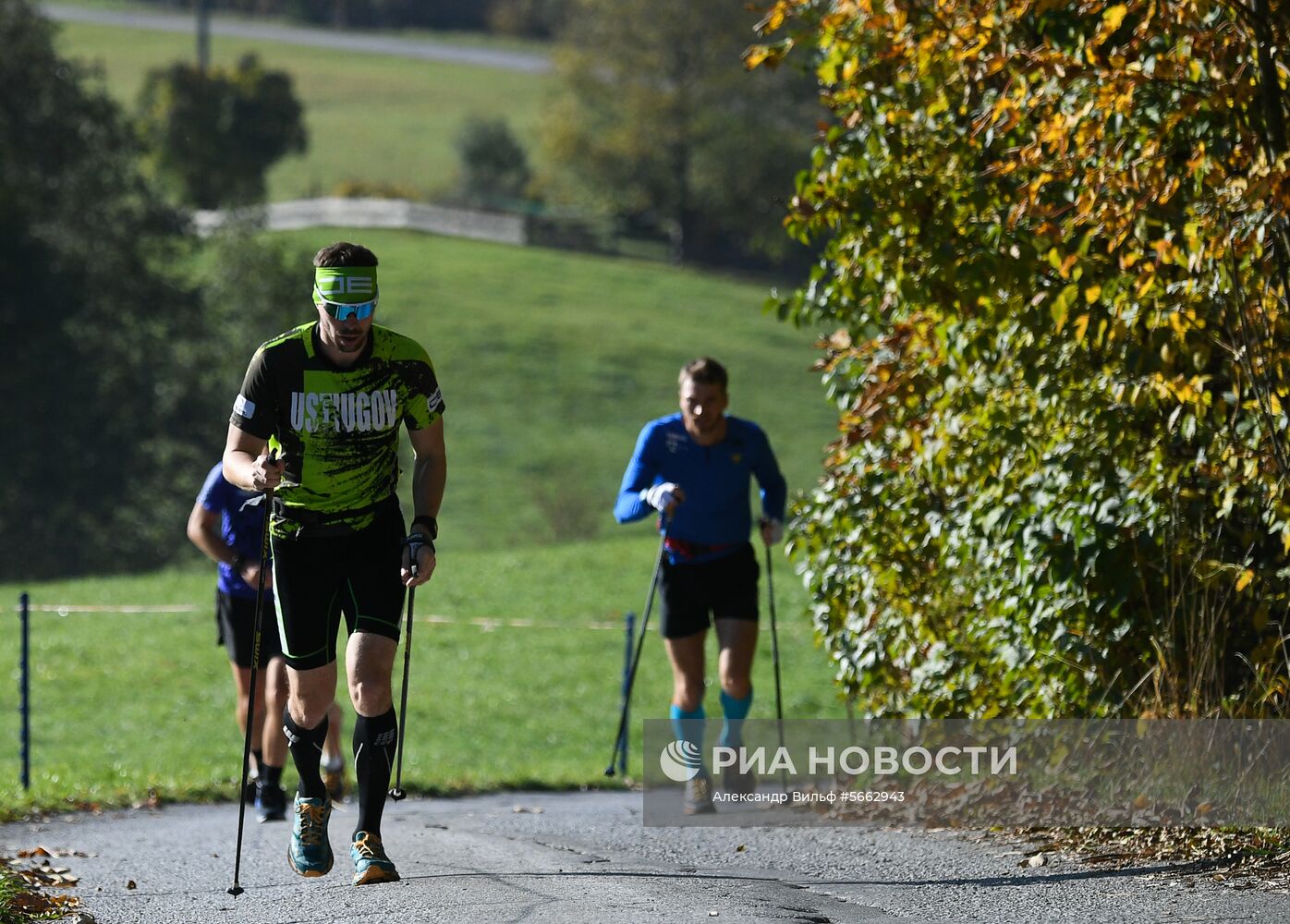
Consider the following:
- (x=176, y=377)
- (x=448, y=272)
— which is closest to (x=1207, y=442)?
(x=176, y=377)

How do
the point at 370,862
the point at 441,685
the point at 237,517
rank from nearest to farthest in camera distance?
1. the point at 370,862
2. the point at 237,517
3. the point at 441,685

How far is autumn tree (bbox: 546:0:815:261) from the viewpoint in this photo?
225ft

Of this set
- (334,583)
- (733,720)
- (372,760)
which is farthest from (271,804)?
(334,583)

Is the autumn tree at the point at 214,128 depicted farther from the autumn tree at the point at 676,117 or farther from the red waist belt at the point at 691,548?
the red waist belt at the point at 691,548

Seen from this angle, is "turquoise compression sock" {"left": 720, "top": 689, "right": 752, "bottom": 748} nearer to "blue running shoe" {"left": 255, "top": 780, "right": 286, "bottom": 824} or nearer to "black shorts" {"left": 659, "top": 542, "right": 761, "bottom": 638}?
"black shorts" {"left": 659, "top": 542, "right": 761, "bottom": 638}

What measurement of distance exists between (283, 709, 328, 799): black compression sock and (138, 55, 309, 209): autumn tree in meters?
58.8

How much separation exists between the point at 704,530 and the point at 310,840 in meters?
3.37

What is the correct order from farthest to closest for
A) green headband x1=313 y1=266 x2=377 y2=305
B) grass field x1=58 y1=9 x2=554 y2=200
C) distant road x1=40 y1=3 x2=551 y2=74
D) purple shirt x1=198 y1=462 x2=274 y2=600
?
distant road x1=40 y1=3 x2=551 y2=74, grass field x1=58 y1=9 x2=554 y2=200, purple shirt x1=198 y1=462 x2=274 y2=600, green headband x1=313 y1=266 x2=377 y2=305

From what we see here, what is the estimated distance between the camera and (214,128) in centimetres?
6744

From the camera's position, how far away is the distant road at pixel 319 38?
10912 cm

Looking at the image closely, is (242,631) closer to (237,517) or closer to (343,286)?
(237,517)

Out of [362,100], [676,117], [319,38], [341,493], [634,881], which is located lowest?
[634,881]

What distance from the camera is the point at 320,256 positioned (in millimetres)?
7094

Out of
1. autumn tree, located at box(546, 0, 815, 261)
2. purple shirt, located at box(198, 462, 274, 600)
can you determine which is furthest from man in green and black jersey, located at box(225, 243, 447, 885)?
autumn tree, located at box(546, 0, 815, 261)
